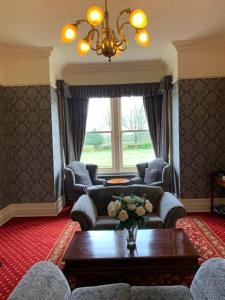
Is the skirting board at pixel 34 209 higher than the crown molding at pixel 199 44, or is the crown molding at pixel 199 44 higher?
the crown molding at pixel 199 44

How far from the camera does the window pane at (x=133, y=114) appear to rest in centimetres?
641

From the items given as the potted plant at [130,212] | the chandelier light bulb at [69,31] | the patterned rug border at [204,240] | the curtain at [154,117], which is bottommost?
the patterned rug border at [204,240]

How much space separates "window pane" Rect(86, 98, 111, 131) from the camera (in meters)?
6.41

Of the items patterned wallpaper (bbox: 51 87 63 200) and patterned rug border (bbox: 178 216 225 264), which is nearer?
patterned rug border (bbox: 178 216 225 264)

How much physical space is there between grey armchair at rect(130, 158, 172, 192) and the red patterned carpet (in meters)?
0.80

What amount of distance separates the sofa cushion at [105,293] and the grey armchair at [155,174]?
11.4 ft

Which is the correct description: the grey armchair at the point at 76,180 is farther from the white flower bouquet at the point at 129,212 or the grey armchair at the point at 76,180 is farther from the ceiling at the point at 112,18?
the white flower bouquet at the point at 129,212

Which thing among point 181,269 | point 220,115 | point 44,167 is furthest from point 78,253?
point 220,115

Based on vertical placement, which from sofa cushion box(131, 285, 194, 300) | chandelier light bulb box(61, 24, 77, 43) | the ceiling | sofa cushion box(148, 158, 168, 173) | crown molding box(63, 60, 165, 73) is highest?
the ceiling

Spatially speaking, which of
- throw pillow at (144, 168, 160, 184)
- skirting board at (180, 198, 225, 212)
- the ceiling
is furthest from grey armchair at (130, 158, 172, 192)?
the ceiling

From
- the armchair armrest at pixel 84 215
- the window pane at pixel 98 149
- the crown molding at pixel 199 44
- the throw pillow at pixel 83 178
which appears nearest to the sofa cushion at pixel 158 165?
the window pane at pixel 98 149

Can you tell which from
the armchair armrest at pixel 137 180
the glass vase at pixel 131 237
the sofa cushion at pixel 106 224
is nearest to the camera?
the glass vase at pixel 131 237

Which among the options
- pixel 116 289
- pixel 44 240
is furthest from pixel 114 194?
pixel 116 289

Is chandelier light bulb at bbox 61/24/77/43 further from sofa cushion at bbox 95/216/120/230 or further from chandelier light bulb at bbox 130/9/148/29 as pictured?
sofa cushion at bbox 95/216/120/230
